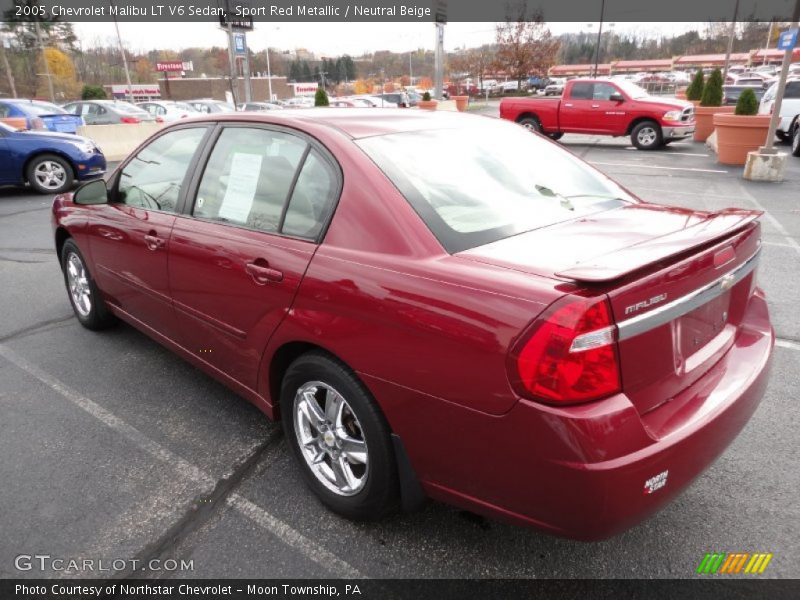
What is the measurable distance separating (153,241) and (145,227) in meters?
0.16

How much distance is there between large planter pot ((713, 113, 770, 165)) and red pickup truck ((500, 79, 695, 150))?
109 inches

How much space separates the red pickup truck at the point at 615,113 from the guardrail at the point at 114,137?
11.6 meters

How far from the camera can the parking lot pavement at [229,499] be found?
2.21m

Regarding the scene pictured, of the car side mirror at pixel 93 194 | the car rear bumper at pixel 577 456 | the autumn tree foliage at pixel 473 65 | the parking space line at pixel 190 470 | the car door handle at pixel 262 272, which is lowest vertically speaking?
the parking space line at pixel 190 470

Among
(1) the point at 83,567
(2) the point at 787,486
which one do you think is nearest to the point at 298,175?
(1) the point at 83,567

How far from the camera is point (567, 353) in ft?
5.29

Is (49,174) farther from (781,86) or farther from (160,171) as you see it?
(781,86)

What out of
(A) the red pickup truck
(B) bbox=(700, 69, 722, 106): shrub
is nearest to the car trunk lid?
(A) the red pickup truck

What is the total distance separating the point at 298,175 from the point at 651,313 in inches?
61.8

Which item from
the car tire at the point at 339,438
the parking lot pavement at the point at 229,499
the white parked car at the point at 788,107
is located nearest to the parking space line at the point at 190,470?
the parking lot pavement at the point at 229,499

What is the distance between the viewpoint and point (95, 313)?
430 cm

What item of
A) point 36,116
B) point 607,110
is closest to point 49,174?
point 36,116

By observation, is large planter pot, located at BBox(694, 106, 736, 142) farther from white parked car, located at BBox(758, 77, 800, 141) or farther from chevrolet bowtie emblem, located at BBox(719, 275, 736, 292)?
chevrolet bowtie emblem, located at BBox(719, 275, 736, 292)

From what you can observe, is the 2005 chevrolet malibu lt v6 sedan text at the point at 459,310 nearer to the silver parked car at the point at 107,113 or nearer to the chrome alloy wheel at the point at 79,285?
the chrome alloy wheel at the point at 79,285
